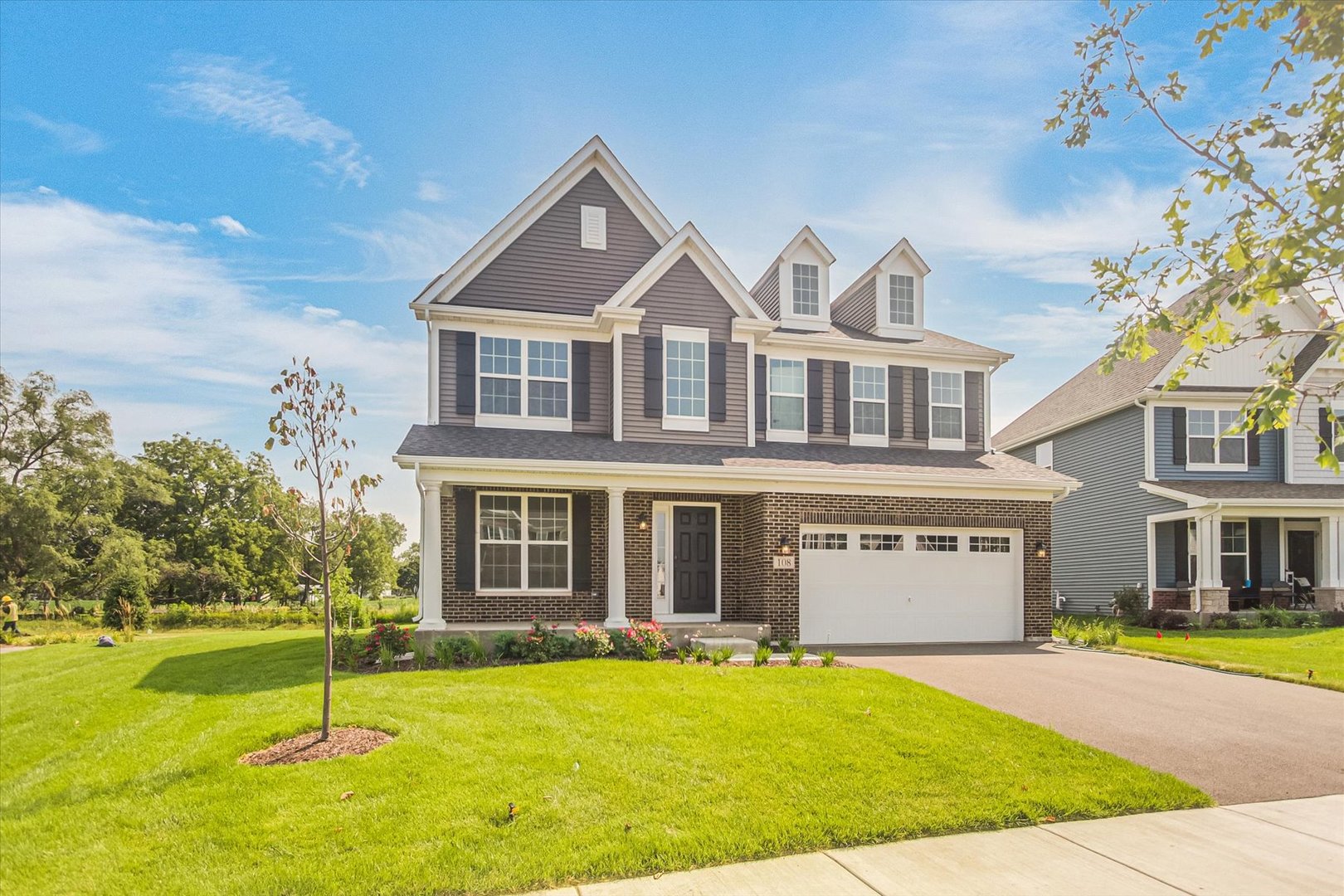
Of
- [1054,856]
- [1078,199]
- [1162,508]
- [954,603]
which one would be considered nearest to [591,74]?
[1078,199]

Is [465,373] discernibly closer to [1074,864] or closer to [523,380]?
[523,380]

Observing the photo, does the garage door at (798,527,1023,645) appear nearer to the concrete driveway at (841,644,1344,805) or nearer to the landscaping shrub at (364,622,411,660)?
the concrete driveway at (841,644,1344,805)

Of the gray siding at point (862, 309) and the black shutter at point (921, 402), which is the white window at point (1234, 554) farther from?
the gray siding at point (862, 309)

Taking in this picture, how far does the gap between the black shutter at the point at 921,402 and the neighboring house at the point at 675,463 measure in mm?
469

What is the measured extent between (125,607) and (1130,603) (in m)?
27.2

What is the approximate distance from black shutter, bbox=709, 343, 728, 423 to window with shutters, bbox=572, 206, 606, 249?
3199mm

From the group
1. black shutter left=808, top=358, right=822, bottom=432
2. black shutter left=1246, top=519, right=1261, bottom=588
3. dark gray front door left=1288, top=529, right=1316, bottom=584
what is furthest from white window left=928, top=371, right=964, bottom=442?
dark gray front door left=1288, top=529, right=1316, bottom=584

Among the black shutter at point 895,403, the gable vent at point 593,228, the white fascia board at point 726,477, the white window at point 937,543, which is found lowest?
the white window at point 937,543

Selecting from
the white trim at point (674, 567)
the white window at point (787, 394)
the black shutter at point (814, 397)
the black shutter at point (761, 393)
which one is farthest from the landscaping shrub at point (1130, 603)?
the white trim at point (674, 567)

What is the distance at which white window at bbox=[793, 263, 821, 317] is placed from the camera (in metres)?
18.1

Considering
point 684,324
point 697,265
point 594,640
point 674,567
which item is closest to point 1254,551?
point 674,567

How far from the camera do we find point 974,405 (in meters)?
18.1

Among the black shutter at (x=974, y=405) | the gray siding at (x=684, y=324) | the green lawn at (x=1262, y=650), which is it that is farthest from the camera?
the black shutter at (x=974, y=405)

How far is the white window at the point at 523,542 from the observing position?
47.7ft
